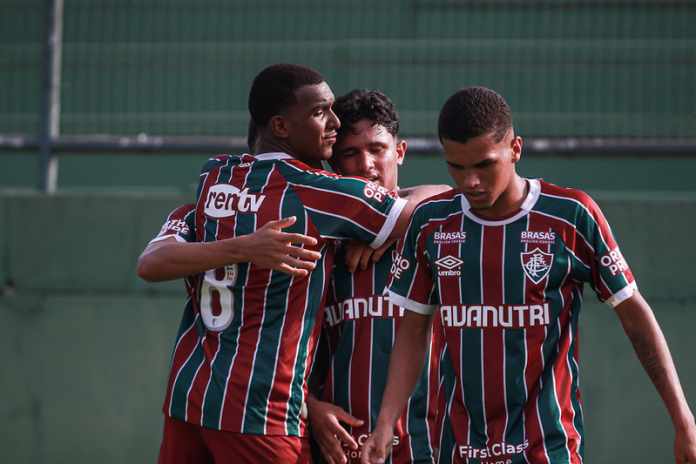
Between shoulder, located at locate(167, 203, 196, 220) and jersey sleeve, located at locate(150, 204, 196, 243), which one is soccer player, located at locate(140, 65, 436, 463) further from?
shoulder, located at locate(167, 203, 196, 220)

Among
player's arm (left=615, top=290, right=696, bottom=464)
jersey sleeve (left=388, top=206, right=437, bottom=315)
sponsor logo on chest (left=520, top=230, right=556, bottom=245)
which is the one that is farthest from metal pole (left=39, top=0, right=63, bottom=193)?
player's arm (left=615, top=290, right=696, bottom=464)

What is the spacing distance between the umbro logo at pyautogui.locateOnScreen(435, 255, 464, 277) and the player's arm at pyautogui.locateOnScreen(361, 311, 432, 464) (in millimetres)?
189

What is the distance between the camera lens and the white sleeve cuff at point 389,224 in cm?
377

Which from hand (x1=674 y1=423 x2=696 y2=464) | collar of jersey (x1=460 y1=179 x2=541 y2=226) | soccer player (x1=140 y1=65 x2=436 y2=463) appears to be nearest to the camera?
hand (x1=674 y1=423 x2=696 y2=464)

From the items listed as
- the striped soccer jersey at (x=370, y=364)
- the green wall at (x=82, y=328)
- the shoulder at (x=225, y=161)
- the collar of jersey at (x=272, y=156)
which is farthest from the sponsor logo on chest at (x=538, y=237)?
the green wall at (x=82, y=328)

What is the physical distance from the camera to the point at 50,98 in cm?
643

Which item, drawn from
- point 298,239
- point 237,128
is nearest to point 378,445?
point 298,239

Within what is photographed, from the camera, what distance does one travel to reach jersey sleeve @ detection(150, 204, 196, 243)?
13.0 feet

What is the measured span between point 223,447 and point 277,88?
1.31m

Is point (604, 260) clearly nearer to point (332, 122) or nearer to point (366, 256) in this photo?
point (366, 256)

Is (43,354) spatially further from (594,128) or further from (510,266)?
(594,128)

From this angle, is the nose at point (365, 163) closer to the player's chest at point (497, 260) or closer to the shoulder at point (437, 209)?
the shoulder at point (437, 209)

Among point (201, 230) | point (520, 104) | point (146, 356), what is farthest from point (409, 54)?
point (201, 230)

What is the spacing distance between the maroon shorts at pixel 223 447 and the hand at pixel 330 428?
71 millimetres
